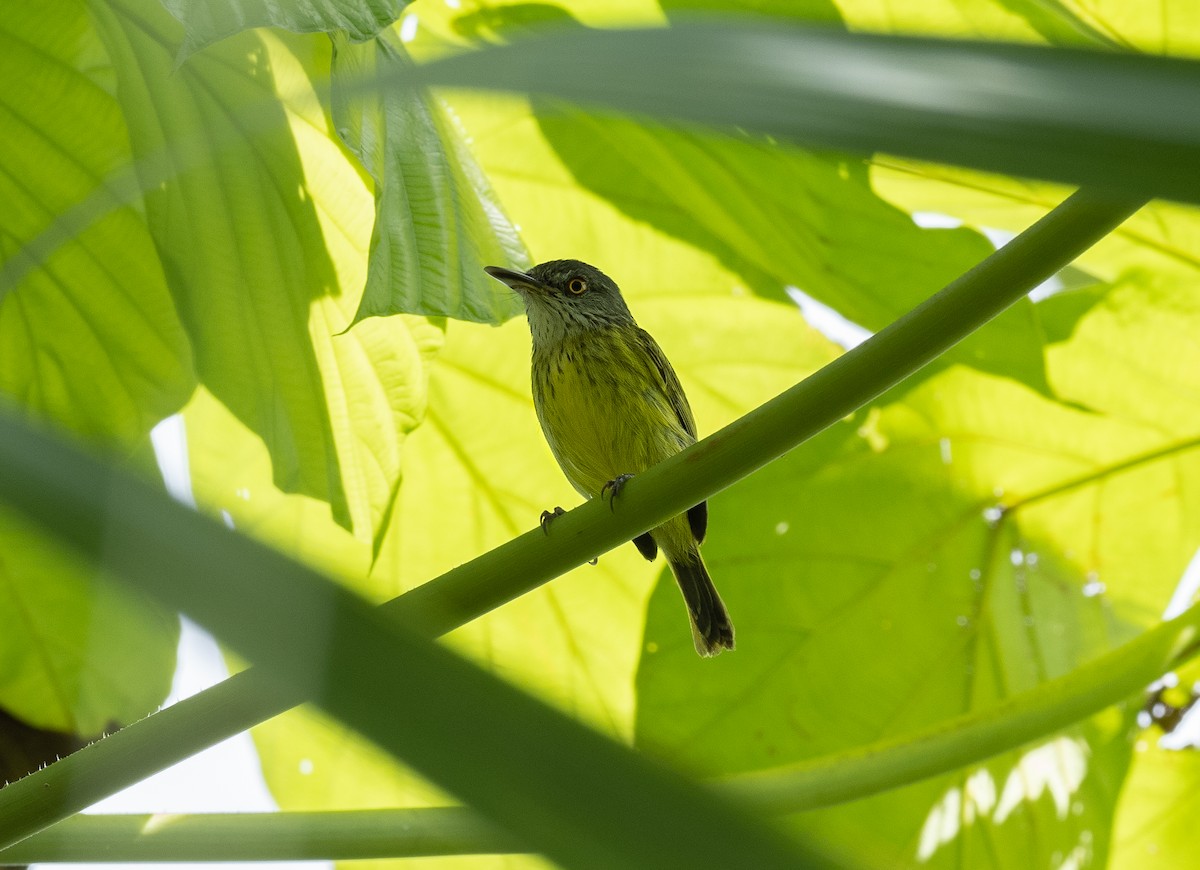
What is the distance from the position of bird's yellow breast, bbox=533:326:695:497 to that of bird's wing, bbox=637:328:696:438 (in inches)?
0.6

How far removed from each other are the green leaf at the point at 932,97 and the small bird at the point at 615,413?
277cm

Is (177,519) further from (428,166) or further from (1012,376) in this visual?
(1012,376)

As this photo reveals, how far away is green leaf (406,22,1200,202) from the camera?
26 centimetres

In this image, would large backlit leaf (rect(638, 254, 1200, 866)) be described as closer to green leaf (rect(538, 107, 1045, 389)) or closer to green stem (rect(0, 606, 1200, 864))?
green leaf (rect(538, 107, 1045, 389))

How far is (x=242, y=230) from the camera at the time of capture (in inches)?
97.5

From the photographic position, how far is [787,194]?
2771 millimetres

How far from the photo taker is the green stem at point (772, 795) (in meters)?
1.59

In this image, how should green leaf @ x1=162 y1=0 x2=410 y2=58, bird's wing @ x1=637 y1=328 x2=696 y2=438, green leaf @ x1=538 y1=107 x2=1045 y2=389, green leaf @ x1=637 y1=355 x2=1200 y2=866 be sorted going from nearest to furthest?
1. green leaf @ x1=162 y1=0 x2=410 y2=58
2. green leaf @ x1=538 y1=107 x2=1045 y2=389
3. green leaf @ x1=637 y1=355 x2=1200 y2=866
4. bird's wing @ x1=637 y1=328 x2=696 y2=438

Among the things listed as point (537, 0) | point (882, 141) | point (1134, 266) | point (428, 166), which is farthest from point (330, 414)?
point (882, 141)

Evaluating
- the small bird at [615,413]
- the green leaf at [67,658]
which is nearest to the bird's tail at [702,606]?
the small bird at [615,413]

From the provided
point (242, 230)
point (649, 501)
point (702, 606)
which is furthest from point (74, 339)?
point (649, 501)

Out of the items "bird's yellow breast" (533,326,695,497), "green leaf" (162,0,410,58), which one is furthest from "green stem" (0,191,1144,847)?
"bird's yellow breast" (533,326,695,497)

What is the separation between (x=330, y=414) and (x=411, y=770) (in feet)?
7.77

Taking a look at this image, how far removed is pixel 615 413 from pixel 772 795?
158cm
